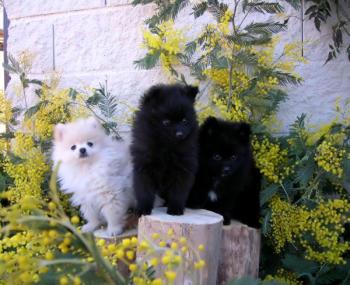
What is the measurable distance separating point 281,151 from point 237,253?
0.71 metres

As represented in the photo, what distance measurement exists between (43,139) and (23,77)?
51 centimetres

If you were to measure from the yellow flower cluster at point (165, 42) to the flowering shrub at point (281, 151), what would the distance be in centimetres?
6

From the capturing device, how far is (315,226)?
7.15ft

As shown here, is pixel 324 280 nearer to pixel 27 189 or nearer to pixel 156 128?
pixel 156 128

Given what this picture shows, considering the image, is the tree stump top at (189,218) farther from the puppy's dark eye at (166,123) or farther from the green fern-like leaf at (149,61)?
the green fern-like leaf at (149,61)

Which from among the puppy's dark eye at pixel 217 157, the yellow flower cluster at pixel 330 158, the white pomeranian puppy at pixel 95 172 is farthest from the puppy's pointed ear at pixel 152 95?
the yellow flower cluster at pixel 330 158

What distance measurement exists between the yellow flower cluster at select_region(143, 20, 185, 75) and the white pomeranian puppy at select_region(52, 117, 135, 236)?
919 mm

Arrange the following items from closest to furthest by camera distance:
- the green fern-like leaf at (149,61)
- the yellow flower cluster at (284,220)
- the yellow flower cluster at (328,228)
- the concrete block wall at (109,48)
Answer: the yellow flower cluster at (328,228) → the yellow flower cluster at (284,220) → the green fern-like leaf at (149,61) → the concrete block wall at (109,48)

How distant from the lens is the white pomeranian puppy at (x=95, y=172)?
2.06 metres

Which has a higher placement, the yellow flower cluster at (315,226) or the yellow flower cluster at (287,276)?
the yellow flower cluster at (315,226)

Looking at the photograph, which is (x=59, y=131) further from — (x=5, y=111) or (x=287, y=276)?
(x=287, y=276)

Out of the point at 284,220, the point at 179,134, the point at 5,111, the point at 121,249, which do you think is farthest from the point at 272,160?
the point at 5,111

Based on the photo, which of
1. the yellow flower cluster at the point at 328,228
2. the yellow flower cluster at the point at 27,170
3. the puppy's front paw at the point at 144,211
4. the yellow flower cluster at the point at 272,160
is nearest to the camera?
the puppy's front paw at the point at 144,211

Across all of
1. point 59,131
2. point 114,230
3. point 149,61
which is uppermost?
point 149,61
